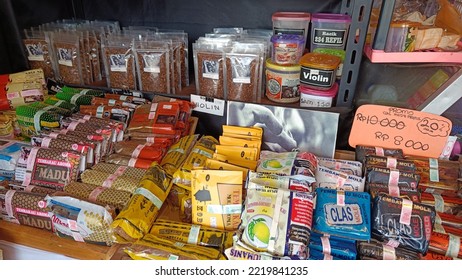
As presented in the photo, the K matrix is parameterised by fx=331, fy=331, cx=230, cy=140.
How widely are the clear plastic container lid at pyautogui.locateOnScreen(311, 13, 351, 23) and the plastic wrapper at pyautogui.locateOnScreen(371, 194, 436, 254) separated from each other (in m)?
0.73

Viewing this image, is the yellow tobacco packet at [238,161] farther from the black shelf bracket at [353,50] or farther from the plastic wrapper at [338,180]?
the black shelf bracket at [353,50]

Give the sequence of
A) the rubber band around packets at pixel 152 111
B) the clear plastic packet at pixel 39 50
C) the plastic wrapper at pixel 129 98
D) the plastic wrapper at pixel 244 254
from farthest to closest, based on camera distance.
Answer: the clear plastic packet at pixel 39 50 → the plastic wrapper at pixel 129 98 → the rubber band around packets at pixel 152 111 → the plastic wrapper at pixel 244 254

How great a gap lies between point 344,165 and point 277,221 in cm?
37

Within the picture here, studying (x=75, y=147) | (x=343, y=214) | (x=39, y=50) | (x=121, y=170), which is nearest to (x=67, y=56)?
(x=39, y=50)

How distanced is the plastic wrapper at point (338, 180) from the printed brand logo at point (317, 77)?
31cm

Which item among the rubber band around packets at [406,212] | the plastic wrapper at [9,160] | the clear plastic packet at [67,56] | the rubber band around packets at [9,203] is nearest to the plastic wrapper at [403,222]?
the rubber band around packets at [406,212]

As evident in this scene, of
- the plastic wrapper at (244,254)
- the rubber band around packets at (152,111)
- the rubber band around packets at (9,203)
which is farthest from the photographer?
the rubber band around packets at (152,111)

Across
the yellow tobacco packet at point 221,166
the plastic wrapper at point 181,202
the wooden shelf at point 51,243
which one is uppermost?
the yellow tobacco packet at point 221,166

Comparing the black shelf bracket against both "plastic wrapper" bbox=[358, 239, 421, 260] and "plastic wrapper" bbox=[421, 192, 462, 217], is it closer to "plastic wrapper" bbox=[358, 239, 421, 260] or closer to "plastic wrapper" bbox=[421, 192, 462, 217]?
"plastic wrapper" bbox=[421, 192, 462, 217]

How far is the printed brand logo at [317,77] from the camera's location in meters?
1.12

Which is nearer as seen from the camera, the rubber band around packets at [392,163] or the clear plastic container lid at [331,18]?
the rubber band around packets at [392,163]

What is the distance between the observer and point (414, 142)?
109 cm

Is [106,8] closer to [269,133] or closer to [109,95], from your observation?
[109,95]
